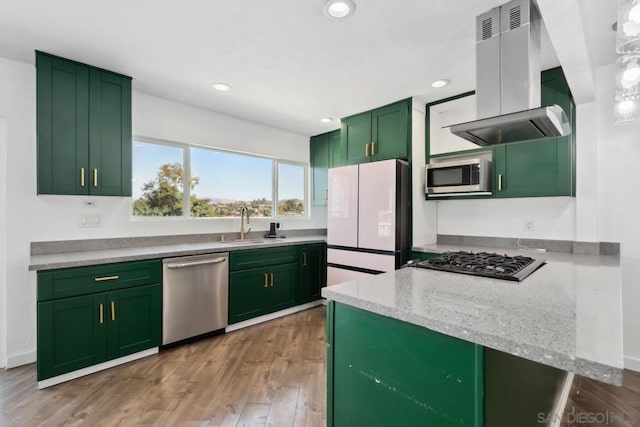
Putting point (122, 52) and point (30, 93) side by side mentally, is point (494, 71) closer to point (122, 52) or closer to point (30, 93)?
point (122, 52)

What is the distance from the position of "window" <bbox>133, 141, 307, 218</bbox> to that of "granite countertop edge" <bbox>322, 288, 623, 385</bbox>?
2987mm

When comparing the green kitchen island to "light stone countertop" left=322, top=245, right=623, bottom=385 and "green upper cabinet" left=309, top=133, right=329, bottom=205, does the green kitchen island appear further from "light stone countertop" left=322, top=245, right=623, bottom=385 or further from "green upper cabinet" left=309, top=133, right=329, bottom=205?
"green upper cabinet" left=309, top=133, right=329, bottom=205

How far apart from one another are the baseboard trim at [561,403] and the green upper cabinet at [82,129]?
3578 mm

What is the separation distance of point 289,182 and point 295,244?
1309 millimetres

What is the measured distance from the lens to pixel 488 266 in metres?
1.66

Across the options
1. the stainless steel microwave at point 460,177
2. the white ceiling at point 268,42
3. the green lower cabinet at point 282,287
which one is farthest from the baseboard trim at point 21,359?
the stainless steel microwave at point 460,177

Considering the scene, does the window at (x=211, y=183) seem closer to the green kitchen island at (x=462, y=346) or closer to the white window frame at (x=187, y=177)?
the white window frame at (x=187, y=177)

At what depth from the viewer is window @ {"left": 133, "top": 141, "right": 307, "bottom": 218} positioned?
3.29 meters

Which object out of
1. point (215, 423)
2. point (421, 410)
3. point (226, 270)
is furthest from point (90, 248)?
point (421, 410)

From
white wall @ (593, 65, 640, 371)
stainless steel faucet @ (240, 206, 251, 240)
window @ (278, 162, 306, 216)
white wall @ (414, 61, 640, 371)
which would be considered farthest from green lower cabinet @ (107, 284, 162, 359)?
white wall @ (593, 65, 640, 371)

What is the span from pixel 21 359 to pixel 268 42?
3259 mm

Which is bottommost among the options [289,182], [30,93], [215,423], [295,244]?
[215,423]

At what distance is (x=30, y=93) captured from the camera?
2.61 meters

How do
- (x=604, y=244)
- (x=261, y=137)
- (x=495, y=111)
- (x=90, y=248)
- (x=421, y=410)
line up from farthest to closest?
(x=261, y=137), (x=90, y=248), (x=604, y=244), (x=495, y=111), (x=421, y=410)
